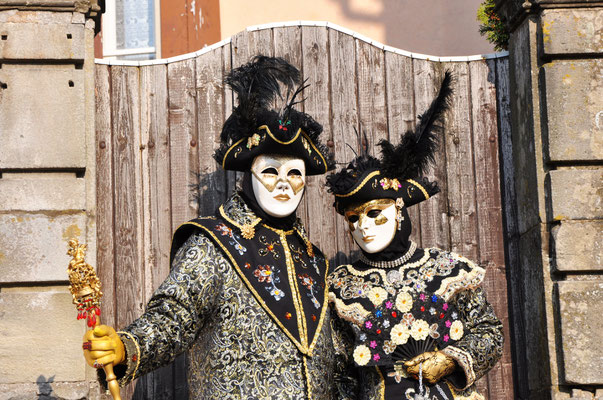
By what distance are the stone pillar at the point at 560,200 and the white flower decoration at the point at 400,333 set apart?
833 mm

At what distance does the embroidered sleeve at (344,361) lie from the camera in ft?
16.0

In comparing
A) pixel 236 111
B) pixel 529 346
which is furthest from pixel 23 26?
pixel 529 346

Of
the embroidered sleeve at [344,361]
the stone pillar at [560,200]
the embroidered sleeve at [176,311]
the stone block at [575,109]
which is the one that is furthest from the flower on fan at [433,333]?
the stone block at [575,109]

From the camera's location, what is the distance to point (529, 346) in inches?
214

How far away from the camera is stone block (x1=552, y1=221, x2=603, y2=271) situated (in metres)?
5.14

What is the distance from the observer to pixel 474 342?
4.73 metres

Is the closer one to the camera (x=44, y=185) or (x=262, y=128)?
(x=262, y=128)

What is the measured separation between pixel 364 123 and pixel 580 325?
5.12 ft

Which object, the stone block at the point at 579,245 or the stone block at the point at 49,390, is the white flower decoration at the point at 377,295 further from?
the stone block at the point at 49,390

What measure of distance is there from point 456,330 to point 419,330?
172mm

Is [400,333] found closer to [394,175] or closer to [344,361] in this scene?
[344,361]

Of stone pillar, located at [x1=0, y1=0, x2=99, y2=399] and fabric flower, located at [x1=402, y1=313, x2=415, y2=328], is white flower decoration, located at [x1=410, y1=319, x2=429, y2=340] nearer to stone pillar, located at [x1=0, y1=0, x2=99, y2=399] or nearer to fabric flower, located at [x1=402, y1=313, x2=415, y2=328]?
fabric flower, located at [x1=402, y1=313, x2=415, y2=328]

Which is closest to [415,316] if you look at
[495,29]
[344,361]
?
[344,361]

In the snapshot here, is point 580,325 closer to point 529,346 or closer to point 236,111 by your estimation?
point 529,346
